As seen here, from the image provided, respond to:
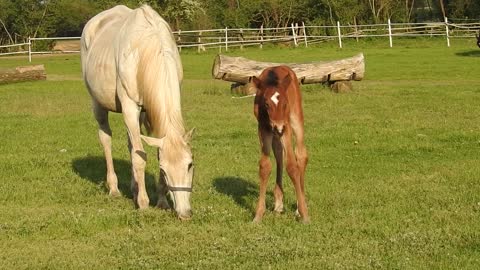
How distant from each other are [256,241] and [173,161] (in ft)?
4.25

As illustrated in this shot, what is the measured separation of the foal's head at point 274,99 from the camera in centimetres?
588

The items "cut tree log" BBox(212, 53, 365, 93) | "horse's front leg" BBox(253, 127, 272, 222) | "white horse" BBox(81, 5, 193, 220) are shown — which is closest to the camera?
"horse's front leg" BBox(253, 127, 272, 222)

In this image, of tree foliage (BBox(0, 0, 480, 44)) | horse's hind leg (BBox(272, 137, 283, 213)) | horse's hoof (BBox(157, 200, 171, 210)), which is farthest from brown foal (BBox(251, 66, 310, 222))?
tree foliage (BBox(0, 0, 480, 44))

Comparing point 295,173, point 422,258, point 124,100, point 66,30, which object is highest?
point 66,30

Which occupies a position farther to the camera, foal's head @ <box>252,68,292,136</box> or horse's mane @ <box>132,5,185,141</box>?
horse's mane @ <box>132,5,185,141</box>

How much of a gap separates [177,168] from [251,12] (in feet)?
160

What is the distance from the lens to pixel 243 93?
17.5 m

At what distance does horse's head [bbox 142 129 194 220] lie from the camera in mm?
6527

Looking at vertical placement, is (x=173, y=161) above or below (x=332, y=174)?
above

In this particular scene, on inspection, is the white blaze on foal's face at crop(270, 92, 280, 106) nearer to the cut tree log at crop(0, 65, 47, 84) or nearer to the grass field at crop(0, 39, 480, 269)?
the grass field at crop(0, 39, 480, 269)

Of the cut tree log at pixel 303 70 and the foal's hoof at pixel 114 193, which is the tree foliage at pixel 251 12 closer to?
the cut tree log at pixel 303 70

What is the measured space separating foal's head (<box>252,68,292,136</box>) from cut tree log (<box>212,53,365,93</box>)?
10.3 meters

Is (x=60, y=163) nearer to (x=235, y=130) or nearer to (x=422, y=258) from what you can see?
(x=235, y=130)

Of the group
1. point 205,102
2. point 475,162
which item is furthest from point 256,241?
point 205,102
